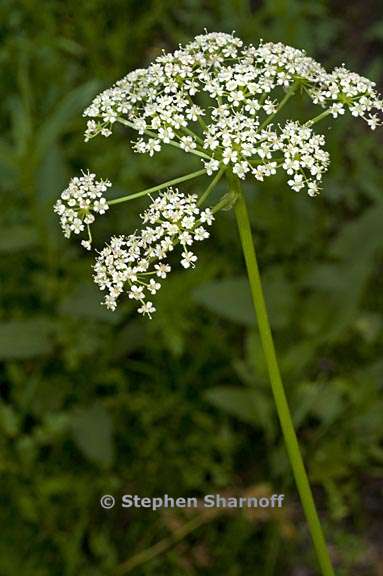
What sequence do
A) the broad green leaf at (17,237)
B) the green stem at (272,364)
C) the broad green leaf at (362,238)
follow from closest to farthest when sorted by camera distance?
the green stem at (272,364) → the broad green leaf at (17,237) → the broad green leaf at (362,238)

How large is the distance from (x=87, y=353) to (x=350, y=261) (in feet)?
2.88

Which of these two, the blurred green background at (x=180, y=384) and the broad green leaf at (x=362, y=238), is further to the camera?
the broad green leaf at (x=362, y=238)

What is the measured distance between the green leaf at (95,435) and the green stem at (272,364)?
1189mm

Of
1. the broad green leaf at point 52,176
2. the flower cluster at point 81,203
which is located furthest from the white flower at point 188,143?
the broad green leaf at point 52,176

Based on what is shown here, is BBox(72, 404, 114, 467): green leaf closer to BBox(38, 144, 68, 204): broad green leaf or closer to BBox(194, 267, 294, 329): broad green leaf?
BBox(194, 267, 294, 329): broad green leaf

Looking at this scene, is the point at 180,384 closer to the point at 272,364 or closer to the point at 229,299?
the point at 229,299

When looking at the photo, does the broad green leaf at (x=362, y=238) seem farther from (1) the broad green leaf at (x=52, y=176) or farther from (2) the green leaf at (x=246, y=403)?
(1) the broad green leaf at (x=52, y=176)

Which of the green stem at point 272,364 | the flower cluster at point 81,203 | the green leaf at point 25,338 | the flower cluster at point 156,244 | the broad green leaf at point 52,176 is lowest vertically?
the green stem at point 272,364

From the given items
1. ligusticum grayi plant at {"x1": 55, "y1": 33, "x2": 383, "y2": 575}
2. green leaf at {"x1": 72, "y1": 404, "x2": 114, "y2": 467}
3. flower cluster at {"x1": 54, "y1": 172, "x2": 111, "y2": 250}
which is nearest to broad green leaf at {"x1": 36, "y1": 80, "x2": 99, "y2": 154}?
green leaf at {"x1": 72, "y1": 404, "x2": 114, "y2": 467}

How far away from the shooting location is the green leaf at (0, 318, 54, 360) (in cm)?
254

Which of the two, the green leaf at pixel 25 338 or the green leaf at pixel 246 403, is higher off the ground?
the green leaf at pixel 25 338

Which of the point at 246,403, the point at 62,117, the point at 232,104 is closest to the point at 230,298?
the point at 246,403

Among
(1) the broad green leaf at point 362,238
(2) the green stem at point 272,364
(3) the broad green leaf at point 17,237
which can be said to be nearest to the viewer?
(2) the green stem at point 272,364

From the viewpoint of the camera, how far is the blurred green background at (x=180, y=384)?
254 centimetres
